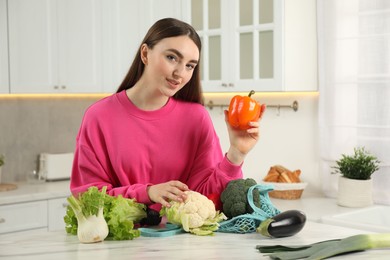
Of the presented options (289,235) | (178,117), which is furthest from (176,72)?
(289,235)

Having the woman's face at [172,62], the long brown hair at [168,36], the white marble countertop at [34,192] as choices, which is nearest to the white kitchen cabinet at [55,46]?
the white marble countertop at [34,192]

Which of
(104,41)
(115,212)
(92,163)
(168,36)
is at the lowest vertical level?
(115,212)

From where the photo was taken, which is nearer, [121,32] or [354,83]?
[354,83]

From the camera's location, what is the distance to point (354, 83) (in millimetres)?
3311

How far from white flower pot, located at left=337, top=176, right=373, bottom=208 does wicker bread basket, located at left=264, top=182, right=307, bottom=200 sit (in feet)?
1.01

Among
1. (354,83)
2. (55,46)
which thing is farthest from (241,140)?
(55,46)

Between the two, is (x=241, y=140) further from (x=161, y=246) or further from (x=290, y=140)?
(x=290, y=140)

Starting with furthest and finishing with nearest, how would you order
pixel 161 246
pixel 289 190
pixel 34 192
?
pixel 34 192, pixel 289 190, pixel 161 246

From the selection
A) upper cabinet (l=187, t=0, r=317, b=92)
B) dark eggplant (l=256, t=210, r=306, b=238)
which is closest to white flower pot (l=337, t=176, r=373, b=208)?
upper cabinet (l=187, t=0, r=317, b=92)

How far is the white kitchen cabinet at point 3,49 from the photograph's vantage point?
4078 millimetres

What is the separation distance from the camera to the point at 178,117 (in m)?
2.09

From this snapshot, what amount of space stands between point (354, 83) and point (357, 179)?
519 millimetres

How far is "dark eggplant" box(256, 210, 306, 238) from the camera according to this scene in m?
1.71

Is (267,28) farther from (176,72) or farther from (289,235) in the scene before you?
(289,235)
